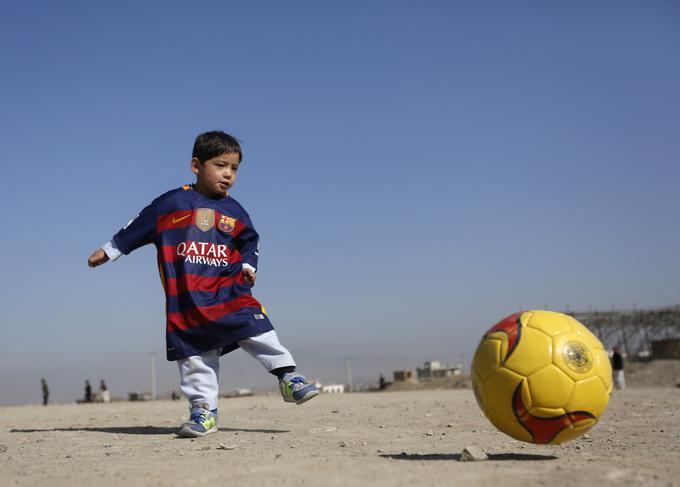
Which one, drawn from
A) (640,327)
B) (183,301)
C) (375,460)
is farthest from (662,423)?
(640,327)

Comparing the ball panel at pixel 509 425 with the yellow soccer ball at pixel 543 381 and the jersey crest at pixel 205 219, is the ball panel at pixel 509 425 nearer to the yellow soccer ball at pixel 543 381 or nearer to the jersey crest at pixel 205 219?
Answer: the yellow soccer ball at pixel 543 381

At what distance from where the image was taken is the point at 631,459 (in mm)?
3916

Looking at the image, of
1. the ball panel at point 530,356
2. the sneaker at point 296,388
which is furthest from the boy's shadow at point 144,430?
the ball panel at point 530,356

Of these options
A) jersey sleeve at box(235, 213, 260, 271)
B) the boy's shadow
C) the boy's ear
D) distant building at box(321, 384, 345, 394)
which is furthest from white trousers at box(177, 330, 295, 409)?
distant building at box(321, 384, 345, 394)

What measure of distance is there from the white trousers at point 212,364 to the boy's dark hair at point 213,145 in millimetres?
1692

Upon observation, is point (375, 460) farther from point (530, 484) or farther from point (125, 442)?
point (125, 442)

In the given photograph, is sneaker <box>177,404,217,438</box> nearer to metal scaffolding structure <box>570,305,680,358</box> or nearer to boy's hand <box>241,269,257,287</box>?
boy's hand <box>241,269,257,287</box>

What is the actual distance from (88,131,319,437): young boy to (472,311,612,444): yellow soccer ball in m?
2.41

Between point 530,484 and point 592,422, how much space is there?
107 cm

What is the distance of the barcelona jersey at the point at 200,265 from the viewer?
6.07 metres

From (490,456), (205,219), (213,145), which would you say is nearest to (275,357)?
(205,219)

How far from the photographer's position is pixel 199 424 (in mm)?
5902

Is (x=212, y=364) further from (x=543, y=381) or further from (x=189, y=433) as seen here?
(x=543, y=381)

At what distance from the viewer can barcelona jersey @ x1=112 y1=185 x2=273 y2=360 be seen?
6074mm
